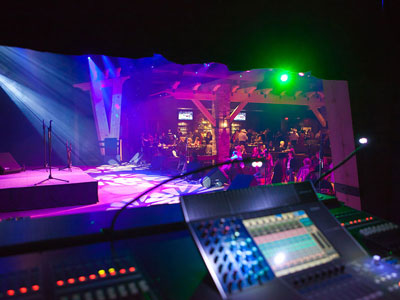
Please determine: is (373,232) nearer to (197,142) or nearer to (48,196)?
(48,196)

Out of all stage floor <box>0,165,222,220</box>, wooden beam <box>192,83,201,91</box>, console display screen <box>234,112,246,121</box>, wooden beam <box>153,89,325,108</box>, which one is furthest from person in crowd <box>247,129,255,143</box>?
stage floor <box>0,165,222,220</box>

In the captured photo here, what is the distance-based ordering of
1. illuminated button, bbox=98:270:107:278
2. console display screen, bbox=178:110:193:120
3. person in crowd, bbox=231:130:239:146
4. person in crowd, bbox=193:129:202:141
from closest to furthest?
illuminated button, bbox=98:270:107:278 < person in crowd, bbox=231:130:239:146 < person in crowd, bbox=193:129:202:141 < console display screen, bbox=178:110:193:120

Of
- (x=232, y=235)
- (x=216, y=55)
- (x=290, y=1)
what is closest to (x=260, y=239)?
(x=232, y=235)

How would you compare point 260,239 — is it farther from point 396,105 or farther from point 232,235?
point 396,105

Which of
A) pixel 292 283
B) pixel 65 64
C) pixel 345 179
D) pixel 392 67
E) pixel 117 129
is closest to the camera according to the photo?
pixel 292 283

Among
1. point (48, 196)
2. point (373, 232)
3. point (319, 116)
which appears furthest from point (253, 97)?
point (373, 232)

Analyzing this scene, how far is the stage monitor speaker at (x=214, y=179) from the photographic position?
24.5ft

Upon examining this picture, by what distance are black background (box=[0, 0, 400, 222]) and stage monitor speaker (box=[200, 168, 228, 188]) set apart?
5.49 metres

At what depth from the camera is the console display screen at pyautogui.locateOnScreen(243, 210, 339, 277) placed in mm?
825

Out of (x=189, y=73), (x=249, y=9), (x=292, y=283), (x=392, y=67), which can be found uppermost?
(x=189, y=73)

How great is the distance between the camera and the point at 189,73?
8.47 m

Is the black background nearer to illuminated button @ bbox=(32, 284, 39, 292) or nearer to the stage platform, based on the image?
illuminated button @ bbox=(32, 284, 39, 292)

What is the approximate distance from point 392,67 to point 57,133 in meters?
14.1

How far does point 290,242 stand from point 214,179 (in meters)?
6.77
